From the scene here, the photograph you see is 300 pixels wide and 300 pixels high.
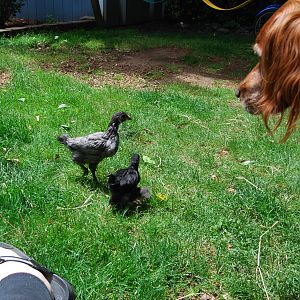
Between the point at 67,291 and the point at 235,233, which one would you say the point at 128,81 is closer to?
the point at 235,233

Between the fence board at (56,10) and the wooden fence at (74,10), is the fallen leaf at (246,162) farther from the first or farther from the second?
the fence board at (56,10)

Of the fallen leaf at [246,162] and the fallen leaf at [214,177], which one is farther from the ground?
the fallen leaf at [214,177]

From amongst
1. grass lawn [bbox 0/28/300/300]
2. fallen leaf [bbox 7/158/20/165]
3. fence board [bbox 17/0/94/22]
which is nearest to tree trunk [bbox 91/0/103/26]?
fence board [bbox 17/0/94/22]

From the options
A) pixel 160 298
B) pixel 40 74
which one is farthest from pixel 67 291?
pixel 40 74

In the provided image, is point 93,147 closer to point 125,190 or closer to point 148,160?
point 125,190

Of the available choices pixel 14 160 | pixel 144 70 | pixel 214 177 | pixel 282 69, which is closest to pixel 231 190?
pixel 214 177

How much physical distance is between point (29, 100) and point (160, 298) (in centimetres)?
412

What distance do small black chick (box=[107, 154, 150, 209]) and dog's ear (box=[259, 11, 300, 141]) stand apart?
5.07 feet

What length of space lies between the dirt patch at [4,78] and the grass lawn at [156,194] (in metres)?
0.03

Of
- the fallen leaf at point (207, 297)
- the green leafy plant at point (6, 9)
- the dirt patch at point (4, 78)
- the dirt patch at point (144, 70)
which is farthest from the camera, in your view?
the green leafy plant at point (6, 9)

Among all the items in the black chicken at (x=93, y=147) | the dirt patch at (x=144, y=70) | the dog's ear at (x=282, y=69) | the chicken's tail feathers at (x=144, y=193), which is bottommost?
the dirt patch at (x=144, y=70)

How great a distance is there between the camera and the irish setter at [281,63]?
7.65 feet

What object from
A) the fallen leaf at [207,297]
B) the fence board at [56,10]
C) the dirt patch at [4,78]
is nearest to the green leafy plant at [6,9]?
the fence board at [56,10]

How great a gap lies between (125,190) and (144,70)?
5423mm
